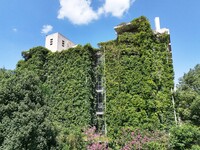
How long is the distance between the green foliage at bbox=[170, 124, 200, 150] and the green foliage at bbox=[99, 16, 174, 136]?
2259 millimetres

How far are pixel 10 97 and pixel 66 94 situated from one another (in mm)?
7816

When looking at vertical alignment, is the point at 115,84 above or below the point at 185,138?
above

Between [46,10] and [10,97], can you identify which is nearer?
[10,97]

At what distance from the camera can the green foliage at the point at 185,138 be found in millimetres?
12789

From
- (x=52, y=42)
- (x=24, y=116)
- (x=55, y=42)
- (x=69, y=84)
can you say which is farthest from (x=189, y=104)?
(x=52, y=42)

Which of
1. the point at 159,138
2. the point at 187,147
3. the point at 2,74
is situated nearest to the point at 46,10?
the point at 2,74

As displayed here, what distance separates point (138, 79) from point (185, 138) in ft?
19.9

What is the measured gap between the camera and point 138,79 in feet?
54.9

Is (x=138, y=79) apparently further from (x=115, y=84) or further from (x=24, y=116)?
(x=24, y=116)

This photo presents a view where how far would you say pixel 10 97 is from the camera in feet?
38.2

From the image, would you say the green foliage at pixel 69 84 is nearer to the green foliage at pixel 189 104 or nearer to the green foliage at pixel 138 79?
the green foliage at pixel 138 79

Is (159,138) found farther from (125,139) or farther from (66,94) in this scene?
(66,94)

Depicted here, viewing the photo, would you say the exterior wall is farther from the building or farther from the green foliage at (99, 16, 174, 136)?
the green foliage at (99, 16, 174, 136)

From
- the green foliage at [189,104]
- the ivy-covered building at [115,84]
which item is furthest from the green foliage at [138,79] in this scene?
the green foliage at [189,104]
